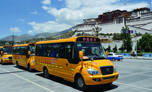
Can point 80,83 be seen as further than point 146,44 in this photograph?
No

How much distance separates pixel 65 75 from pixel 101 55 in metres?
2.36

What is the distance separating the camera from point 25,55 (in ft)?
50.4

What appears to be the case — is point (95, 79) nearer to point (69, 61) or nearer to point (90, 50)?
point (90, 50)

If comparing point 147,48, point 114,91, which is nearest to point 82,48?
point 114,91

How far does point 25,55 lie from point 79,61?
922 cm

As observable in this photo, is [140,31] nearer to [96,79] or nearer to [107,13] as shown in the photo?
[107,13]

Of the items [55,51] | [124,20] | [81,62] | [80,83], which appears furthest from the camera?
[124,20]

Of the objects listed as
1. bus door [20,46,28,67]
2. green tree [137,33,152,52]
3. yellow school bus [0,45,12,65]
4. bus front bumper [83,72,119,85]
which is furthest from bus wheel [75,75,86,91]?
green tree [137,33,152,52]

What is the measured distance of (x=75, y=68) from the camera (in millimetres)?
Result: 7922

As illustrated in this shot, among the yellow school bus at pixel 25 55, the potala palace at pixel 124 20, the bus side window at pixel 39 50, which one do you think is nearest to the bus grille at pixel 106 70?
the bus side window at pixel 39 50

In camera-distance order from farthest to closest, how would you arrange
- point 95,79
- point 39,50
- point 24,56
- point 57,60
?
point 24,56
point 39,50
point 57,60
point 95,79

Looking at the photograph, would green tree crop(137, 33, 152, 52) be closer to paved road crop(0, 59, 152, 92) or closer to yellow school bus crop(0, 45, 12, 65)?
yellow school bus crop(0, 45, 12, 65)

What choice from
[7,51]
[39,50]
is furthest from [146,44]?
[39,50]

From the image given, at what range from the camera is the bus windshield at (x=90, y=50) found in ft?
26.0
